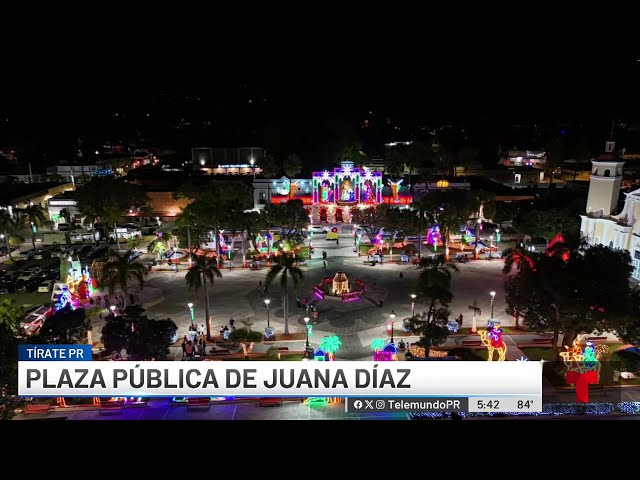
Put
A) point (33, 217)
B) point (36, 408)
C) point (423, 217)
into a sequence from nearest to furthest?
point (36, 408)
point (423, 217)
point (33, 217)

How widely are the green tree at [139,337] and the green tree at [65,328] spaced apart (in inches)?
73.9

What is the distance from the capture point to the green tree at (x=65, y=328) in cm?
2541

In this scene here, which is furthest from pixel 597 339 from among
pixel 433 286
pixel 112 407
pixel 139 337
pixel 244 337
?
pixel 112 407

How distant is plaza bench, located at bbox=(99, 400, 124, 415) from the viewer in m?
24.1

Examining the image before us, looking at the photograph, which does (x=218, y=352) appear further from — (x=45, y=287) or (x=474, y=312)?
(x=45, y=287)

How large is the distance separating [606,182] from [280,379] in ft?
137

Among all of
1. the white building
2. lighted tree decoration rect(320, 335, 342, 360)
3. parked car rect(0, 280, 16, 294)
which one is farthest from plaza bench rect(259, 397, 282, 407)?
the white building

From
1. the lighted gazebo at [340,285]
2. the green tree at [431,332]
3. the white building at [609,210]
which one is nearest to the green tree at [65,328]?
the lighted gazebo at [340,285]

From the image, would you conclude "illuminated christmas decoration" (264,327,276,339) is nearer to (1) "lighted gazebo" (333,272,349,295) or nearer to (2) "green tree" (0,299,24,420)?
(1) "lighted gazebo" (333,272,349,295)

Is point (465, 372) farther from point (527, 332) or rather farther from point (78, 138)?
point (78, 138)

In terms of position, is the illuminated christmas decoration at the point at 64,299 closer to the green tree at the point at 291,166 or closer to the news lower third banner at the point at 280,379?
the news lower third banner at the point at 280,379

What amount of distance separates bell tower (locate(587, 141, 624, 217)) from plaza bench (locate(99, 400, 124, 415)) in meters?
41.9

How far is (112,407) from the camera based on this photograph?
79.8 feet
